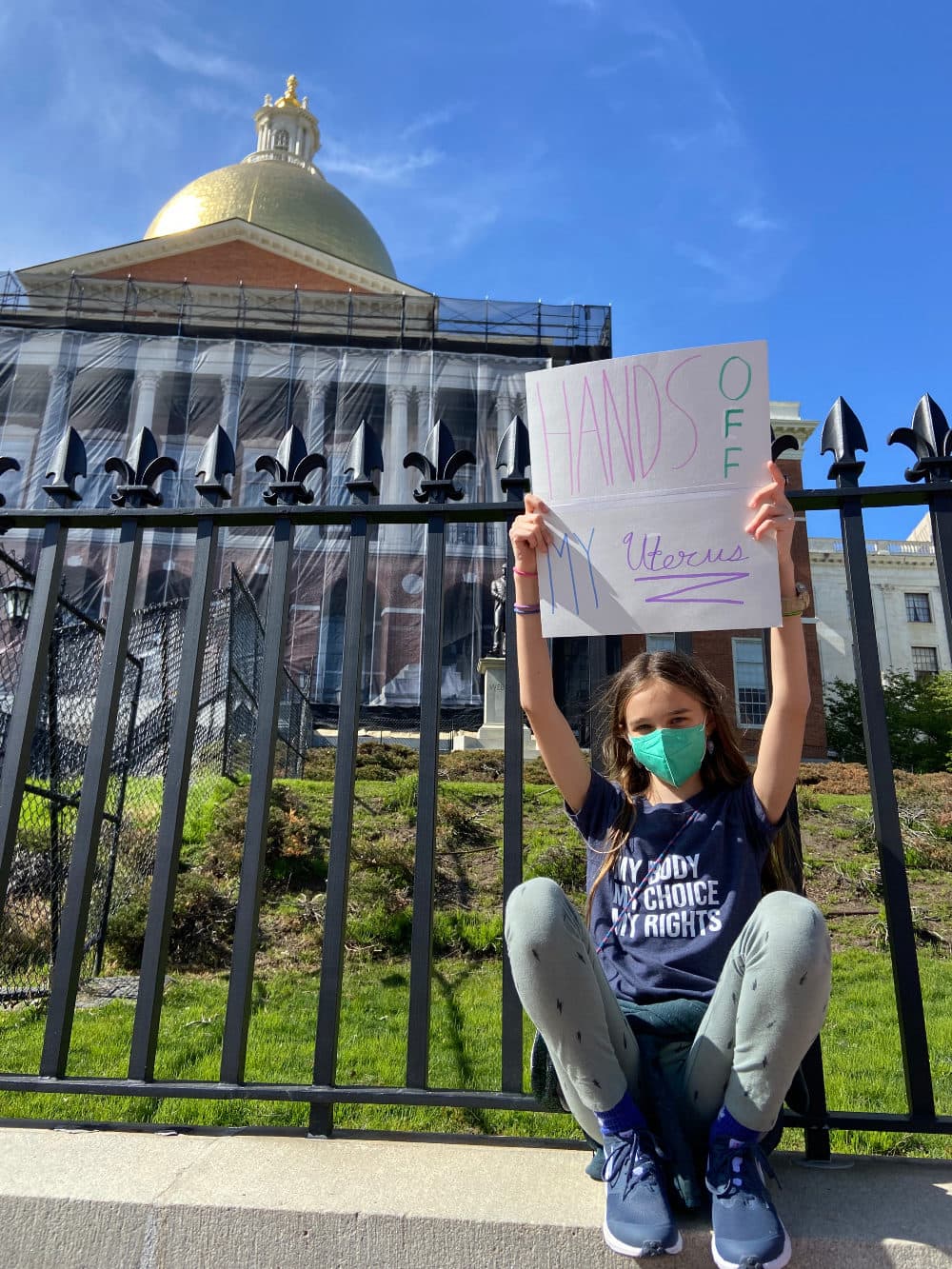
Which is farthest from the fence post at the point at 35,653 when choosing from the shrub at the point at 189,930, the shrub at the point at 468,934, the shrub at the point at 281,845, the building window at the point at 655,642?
the shrub at the point at 281,845

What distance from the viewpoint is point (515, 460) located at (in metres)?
2.17

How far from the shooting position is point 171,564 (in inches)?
829

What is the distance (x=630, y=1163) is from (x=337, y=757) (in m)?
0.95

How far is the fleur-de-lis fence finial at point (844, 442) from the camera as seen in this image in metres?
2.05

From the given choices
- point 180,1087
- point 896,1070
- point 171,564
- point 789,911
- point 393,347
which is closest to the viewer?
point 789,911

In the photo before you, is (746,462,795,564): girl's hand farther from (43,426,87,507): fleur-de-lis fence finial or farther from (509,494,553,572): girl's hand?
(43,426,87,507): fleur-de-lis fence finial

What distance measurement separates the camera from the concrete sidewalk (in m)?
1.48

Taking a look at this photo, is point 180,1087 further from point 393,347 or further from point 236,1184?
point 393,347

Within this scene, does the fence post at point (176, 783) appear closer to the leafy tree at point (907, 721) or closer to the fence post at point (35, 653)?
the fence post at point (35, 653)

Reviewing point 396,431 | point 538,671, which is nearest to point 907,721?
point 396,431

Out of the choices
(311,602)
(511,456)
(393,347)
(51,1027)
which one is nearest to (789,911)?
(511,456)

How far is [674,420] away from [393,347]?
84.3ft

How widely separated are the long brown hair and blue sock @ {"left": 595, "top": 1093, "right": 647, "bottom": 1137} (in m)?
0.43

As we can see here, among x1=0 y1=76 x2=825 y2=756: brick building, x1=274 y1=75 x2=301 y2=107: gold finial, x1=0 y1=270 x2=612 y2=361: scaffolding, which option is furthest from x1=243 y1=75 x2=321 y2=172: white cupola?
x1=0 y1=270 x2=612 y2=361: scaffolding
